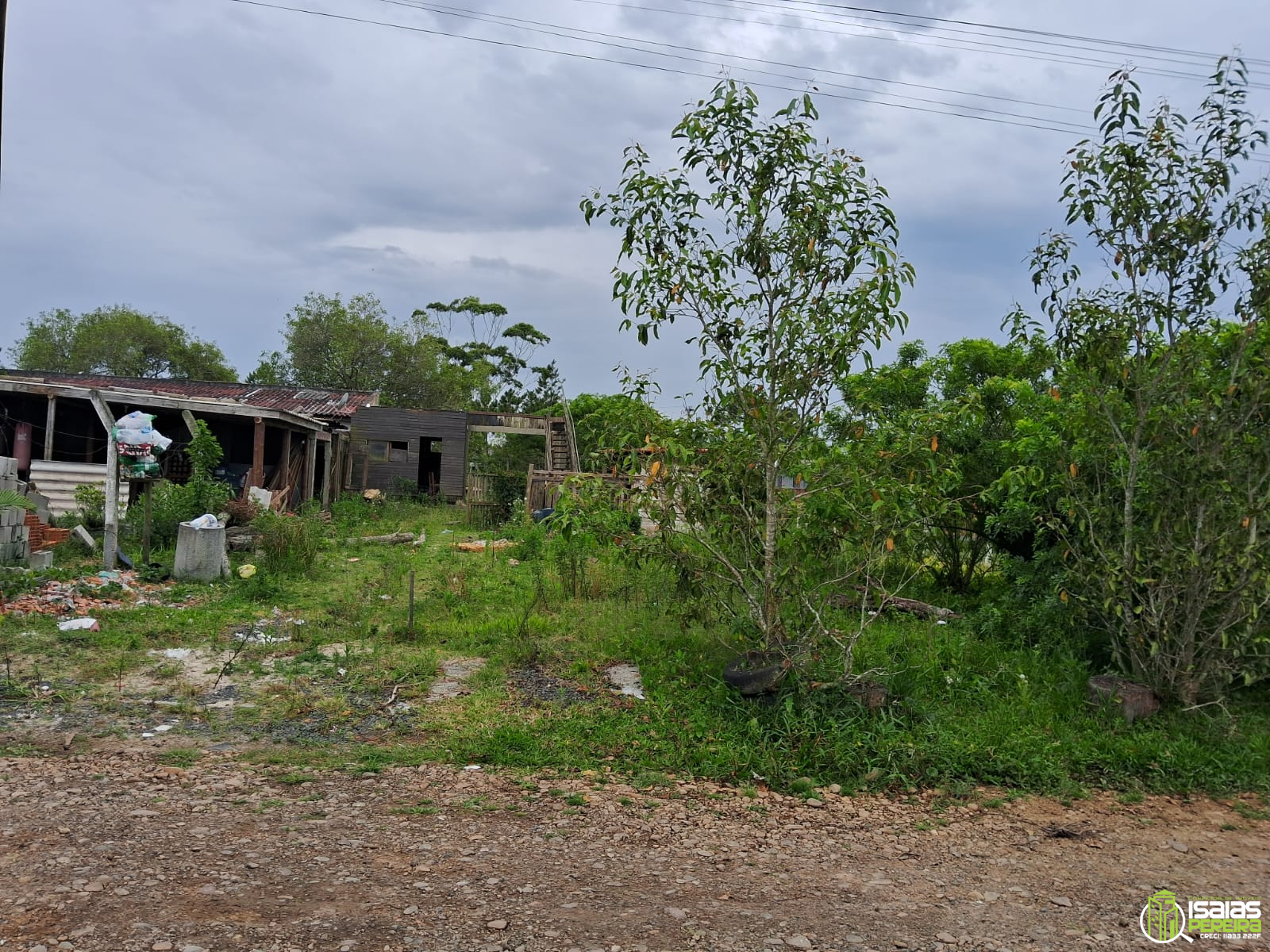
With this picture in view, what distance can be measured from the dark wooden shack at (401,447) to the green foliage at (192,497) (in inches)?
404

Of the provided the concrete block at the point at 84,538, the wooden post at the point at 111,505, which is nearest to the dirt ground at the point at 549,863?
the wooden post at the point at 111,505

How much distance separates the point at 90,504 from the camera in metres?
14.0

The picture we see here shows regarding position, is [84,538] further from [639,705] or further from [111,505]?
[639,705]

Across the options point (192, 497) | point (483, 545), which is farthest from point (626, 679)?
point (192, 497)

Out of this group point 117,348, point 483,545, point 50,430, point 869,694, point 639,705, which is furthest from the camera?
point 117,348

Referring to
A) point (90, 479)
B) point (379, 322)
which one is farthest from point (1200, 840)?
point (379, 322)

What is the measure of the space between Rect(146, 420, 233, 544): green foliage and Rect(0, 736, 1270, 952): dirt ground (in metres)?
8.35

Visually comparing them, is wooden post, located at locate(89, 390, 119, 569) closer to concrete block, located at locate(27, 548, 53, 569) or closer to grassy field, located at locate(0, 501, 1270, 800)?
concrete block, located at locate(27, 548, 53, 569)

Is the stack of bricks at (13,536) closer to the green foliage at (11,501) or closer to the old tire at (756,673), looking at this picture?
the green foliage at (11,501)

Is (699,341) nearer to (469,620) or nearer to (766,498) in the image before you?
(766,498)

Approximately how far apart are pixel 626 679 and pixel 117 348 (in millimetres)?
39885

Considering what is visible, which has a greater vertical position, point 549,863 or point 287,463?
point 287,463

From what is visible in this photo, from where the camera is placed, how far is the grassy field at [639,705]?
5.06 metres

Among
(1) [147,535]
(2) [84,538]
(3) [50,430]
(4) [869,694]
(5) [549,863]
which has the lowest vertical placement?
(5) [549,863]
